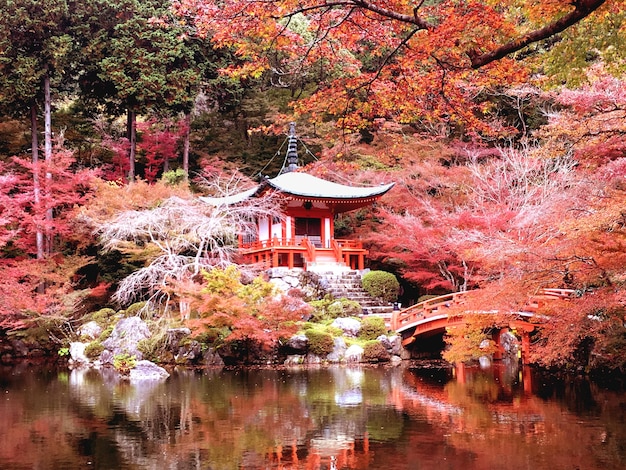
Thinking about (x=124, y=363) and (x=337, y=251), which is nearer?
(x=124, y=363)

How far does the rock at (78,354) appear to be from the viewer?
55.7 ft

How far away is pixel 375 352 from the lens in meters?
15.8

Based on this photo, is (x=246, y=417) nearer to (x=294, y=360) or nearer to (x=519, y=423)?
(x=519, y=423)

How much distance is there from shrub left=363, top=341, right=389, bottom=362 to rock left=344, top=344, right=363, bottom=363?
0.10m

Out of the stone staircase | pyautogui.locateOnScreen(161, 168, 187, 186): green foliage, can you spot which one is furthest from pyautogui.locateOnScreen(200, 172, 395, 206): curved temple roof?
the stone staircase

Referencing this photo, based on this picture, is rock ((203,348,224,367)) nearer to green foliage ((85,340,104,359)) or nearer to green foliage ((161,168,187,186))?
green foliage ((85,340,104,359))

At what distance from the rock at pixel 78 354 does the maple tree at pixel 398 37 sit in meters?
13.0

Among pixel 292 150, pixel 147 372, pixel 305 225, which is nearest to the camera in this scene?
pixel 147 372

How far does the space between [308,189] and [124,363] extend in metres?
9.27

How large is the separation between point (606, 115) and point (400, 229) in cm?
902

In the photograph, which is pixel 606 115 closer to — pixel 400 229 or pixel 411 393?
pixel 411 393

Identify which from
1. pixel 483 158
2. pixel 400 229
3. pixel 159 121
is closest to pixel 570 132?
pixel 400 229

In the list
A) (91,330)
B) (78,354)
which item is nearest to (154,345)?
(78,354)

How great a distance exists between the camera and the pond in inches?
271
